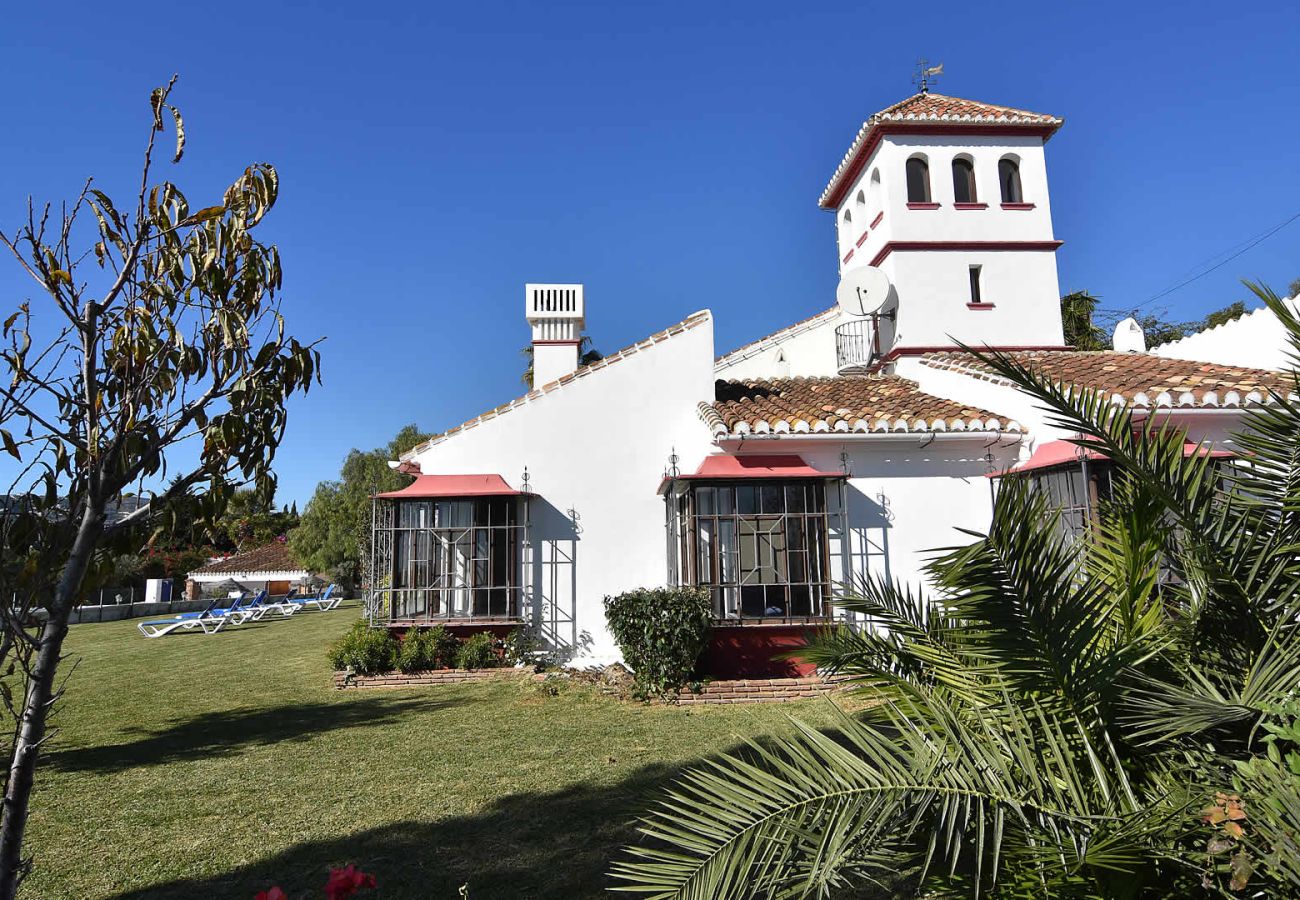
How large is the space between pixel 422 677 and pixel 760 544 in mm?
5234

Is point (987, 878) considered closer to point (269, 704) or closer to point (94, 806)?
point (94, 806)

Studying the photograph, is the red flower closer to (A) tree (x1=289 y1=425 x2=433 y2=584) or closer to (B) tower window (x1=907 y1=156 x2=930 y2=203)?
(B) tower window (x1=907 y1=156 x2=930 y2=203)

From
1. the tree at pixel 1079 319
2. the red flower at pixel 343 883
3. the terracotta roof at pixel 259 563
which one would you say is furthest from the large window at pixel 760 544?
the terracotta roof at pixel 259 563

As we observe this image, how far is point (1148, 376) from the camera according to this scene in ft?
36.4

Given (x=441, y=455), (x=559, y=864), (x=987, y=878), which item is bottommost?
(x=559, y=864)

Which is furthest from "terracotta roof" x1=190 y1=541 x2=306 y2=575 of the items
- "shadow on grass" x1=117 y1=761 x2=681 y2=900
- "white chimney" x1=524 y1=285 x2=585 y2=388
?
"shadow on grass" x1=117 y1=761 x2=681 y2=900

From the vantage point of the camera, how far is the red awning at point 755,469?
10500 millimetres

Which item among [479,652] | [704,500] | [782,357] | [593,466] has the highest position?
[782,357]

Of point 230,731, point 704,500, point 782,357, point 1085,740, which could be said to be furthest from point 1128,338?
point 230,731

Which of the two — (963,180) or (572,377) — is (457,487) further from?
(963,180)

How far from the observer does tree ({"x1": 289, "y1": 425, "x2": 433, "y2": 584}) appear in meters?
36.5

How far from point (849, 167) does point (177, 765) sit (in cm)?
1551

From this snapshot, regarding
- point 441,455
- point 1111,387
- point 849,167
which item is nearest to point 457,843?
point 441,455

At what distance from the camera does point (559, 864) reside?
479cm
